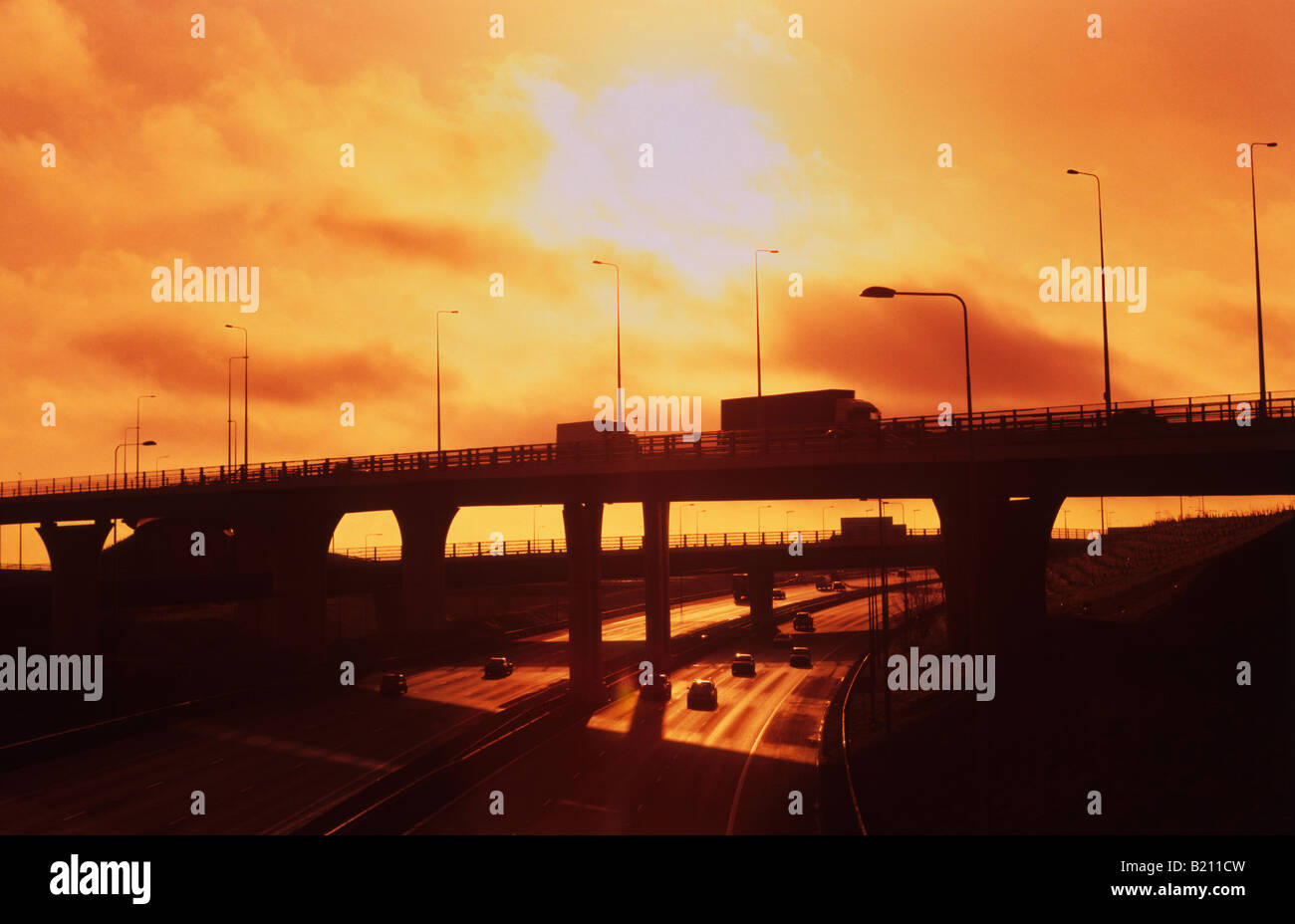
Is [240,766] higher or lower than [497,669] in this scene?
higher

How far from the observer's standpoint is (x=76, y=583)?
365 ft

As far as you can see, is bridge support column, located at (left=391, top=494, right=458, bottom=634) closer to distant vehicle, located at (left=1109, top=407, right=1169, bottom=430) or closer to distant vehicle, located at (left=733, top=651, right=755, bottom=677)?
distant vehicle, located at (left=733, top=651, right=755, bottom=677)

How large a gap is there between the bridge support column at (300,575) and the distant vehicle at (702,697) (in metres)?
36.1

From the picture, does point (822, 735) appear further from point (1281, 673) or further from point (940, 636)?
point (940, 636)

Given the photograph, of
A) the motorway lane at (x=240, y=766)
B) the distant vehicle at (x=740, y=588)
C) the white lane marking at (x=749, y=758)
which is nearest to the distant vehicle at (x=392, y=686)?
the motorway lane at (x=240, y=766)

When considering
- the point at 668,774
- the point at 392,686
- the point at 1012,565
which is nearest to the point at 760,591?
the point at 392,686

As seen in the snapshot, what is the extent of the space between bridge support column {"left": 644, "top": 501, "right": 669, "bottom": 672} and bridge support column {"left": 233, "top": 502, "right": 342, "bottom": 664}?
2576 cm

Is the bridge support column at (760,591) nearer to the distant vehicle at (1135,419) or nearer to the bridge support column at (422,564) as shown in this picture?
the bridge support column at (422,564)

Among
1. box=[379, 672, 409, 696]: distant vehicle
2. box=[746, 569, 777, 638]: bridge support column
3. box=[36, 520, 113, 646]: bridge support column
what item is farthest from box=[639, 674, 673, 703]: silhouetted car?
box=[746, 569, 777, 638]: bridge support column

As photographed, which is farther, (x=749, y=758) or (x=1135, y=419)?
(x=749, y=758)

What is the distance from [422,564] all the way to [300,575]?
17.1m

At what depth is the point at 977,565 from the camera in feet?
105

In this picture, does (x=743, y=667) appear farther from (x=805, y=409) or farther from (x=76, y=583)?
(x=76, y=583)
